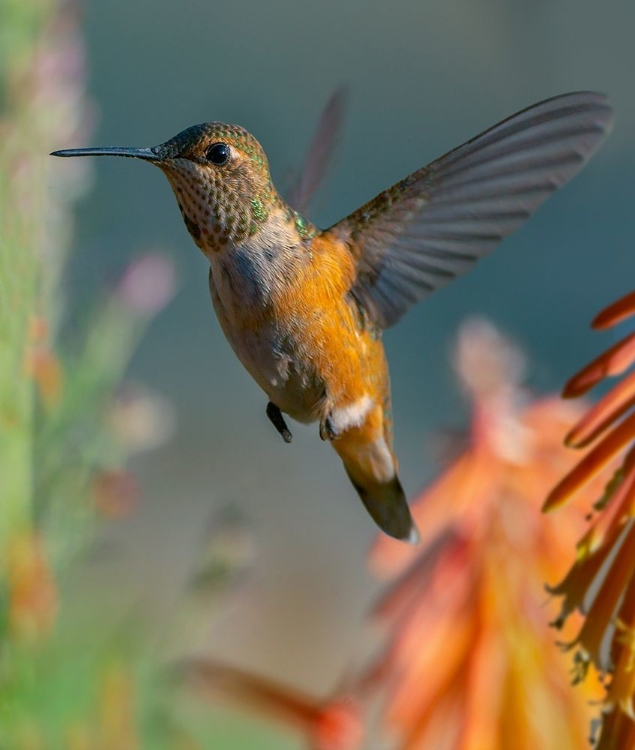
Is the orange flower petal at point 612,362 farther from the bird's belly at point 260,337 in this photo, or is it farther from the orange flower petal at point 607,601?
the bird's belly at point 260,337

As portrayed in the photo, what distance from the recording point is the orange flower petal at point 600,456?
119 cm

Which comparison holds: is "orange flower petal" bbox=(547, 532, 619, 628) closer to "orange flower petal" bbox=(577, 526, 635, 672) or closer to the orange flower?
"orange flower petal" bbox=(577, 526, 635, 672)

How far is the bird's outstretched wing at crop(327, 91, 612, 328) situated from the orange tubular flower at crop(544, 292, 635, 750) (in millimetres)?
201

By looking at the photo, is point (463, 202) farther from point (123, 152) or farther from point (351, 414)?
point (123, 152)

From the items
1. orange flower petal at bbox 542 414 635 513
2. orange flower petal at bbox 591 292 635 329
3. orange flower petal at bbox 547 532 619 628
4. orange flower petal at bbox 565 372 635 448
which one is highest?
orange flower petal at bbox 591 292 635 329

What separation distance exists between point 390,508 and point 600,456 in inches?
19.6

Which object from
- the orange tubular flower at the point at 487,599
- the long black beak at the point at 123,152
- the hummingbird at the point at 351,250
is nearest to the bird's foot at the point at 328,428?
the hummingbird at the point at 351,250

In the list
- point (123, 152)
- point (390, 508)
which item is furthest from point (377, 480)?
point (123, 152)

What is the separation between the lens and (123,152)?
120 cm

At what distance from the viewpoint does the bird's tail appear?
163 cm

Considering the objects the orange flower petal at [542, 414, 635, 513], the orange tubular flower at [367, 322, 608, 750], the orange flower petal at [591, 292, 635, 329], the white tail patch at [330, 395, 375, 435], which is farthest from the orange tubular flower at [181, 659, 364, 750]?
the orange flower petal at [591, 292, 635, 329]

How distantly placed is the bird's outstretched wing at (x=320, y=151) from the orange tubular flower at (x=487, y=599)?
48 centimetres

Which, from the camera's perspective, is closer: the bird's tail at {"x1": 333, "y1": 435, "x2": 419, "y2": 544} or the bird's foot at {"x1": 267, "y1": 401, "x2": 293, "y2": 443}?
the bird's foot at {"x1": 267, "y1": 401, "x2": 293, "y2": 443}

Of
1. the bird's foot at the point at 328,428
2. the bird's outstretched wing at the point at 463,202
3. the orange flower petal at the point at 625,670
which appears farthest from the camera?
the bird's foot at the point at 328,428
